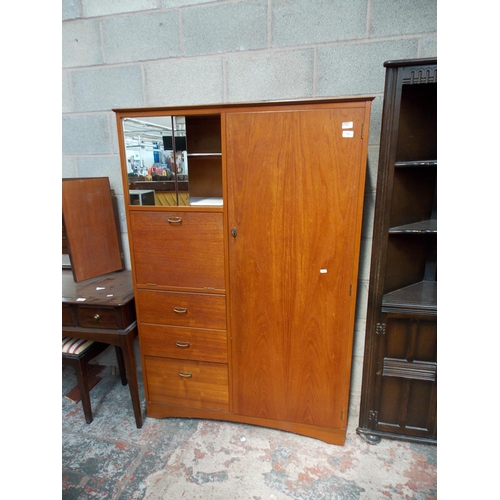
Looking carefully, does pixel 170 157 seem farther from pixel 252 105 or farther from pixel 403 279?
pixel 403 279

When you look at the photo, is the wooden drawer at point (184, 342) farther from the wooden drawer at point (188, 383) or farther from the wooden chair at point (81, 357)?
the wooden chair at point (81, 357)

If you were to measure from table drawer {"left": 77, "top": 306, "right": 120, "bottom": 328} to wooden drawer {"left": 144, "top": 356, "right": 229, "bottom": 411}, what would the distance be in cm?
29

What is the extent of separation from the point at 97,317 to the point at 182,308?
446mm

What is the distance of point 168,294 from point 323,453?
1148mm

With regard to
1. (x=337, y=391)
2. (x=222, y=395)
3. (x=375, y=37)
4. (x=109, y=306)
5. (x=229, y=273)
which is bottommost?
(x=222, y=395)

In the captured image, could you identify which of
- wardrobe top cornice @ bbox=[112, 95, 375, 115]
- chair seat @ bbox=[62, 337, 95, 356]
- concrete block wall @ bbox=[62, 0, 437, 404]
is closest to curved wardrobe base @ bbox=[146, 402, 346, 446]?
concrete block wall @ bbox=[62, 0, 437, 404]

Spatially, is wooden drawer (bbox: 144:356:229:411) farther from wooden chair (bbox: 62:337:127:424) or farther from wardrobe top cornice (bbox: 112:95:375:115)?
wardrobe top cornice (bbox: 112:95:375:115)

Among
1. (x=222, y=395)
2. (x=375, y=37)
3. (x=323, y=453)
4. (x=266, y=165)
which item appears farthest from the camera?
(x=222, y=395)

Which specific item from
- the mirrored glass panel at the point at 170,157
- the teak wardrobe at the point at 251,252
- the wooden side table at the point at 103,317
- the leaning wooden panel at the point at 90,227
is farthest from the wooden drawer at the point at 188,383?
the mirrored glass panel at the point at 170,157

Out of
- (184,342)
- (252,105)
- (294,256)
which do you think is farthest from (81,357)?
(252,105)

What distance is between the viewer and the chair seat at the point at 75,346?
5.57ft
